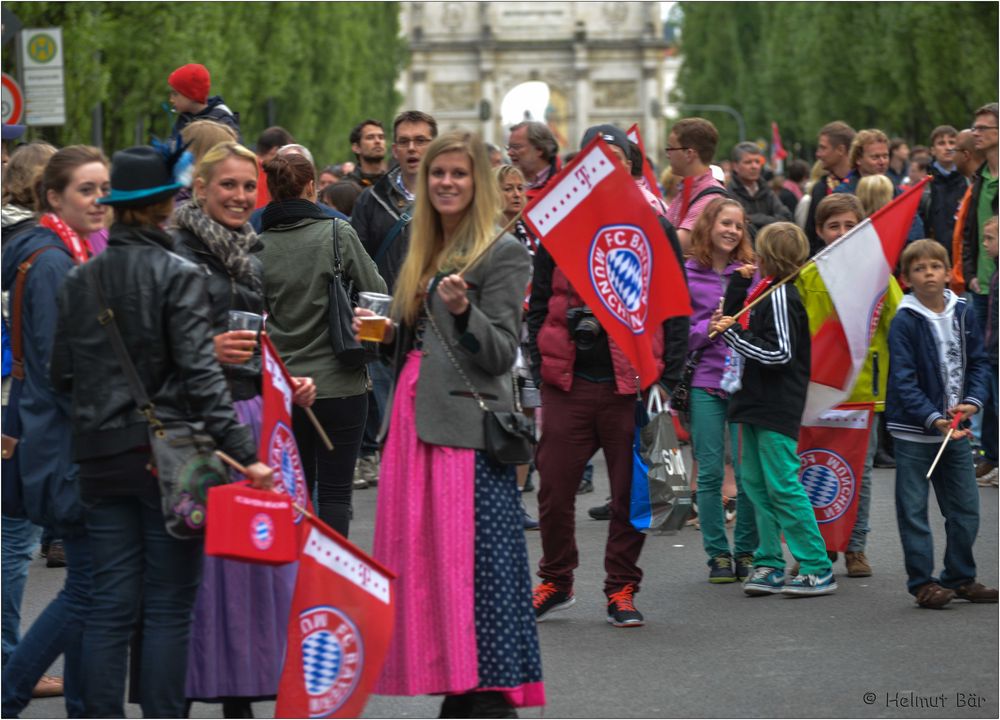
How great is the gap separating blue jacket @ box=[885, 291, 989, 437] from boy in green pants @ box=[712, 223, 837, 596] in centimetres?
43

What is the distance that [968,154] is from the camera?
12836 millimetres

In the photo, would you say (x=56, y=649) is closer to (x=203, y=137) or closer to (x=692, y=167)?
(x=203, y=137)

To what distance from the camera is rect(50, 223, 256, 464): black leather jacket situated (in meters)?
5.18

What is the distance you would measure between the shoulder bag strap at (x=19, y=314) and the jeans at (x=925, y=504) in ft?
12.3

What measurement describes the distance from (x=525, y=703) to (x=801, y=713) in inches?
40.8

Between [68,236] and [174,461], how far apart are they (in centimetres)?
128

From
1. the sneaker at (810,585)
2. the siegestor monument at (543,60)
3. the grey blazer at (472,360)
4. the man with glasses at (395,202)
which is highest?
the siegestor monument at (543,60)

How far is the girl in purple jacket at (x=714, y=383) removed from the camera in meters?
8.75

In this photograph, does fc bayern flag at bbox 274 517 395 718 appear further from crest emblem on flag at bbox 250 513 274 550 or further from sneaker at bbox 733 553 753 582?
sneaker at bbox 733 553 753 582

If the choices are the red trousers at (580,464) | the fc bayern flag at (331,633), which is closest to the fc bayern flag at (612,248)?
the red trousers at (580,464)

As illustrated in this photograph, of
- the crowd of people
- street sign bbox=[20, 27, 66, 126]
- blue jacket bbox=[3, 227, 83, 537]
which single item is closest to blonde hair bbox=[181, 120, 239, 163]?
the crowd of people

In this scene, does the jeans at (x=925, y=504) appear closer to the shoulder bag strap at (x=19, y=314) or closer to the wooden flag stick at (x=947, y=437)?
the wooden flag stick at (x=947, y=437)

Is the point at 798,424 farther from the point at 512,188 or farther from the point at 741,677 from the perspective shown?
the point at 512,188

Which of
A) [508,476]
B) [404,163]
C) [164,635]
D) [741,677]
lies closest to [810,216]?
[404,163]
